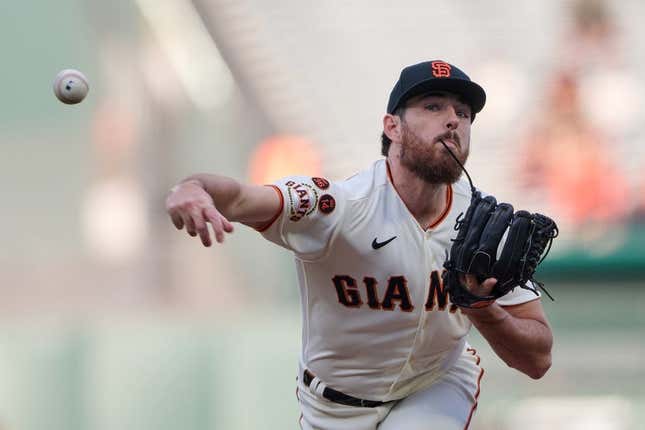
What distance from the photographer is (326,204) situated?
3891 mm

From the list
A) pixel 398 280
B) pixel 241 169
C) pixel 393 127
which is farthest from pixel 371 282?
pixel 241 169

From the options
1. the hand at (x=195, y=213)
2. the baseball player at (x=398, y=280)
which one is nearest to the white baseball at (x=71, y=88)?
the baseball player at (x=398, y=280)

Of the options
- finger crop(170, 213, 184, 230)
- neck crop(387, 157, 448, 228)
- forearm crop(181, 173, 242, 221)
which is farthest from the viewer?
neck crop(387, 157, 448, 228)

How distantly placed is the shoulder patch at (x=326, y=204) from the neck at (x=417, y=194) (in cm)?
31

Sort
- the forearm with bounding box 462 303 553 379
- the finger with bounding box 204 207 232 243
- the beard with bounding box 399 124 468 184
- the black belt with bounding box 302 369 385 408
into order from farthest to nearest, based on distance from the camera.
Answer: the black belt with bounding box 302 369 385 408, the beard with bounding box 399 124 468 184, the forearm with bounding box 462 303 553 379, the finger with bounding box 204 207 232 243

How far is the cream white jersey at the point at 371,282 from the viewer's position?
12.9 ft

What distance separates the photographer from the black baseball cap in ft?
13.3

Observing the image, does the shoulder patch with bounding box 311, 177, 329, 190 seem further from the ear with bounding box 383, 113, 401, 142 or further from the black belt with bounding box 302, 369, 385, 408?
the black belt with bounding box 302, 369, 385, 408

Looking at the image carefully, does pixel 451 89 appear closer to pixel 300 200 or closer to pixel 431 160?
pixel 431 160

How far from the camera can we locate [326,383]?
4301 mm

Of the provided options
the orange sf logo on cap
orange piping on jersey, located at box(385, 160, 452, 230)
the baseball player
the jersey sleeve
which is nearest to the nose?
the baseball player

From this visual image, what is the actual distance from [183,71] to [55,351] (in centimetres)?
368

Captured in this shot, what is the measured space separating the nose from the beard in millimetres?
41

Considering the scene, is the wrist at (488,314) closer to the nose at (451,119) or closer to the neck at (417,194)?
the neck at (417,194)
